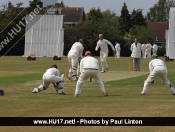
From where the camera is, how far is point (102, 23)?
91625 mm

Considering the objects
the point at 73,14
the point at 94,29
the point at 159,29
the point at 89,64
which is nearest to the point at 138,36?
the point at 94,29

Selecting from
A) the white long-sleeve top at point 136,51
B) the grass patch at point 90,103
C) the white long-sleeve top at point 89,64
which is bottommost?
the grass patch at point 90,103

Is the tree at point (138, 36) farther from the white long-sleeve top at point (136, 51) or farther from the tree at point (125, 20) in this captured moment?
the white long-sleeve top at point (136, 51)

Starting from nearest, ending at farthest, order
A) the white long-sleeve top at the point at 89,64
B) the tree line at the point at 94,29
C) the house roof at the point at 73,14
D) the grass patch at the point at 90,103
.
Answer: the tree line at the point at 94,29
the grass patch at the point at 90,103
the white long-sleeve top at the point at 89,64
the house roof at the point at 73,14

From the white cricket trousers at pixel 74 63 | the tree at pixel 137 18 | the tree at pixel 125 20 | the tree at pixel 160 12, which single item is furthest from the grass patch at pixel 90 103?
the tree at pixel 160 12

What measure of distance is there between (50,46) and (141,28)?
35.1m

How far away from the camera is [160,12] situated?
158m

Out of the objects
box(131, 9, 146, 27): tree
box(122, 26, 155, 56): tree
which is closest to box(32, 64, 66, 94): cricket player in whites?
box(122, 26, 155, 56): tree

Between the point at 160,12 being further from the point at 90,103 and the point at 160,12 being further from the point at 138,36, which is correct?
the point at 90,103

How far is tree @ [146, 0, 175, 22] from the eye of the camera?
157 m

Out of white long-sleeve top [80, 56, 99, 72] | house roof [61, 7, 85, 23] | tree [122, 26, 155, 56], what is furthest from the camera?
house roof [61, 7, 85, 23]

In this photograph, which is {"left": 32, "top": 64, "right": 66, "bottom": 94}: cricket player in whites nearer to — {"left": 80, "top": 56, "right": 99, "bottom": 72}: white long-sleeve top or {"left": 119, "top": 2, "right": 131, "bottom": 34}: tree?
{"left": 80, "top": 56, "right": 99, "bottom": 72}: white long-sleeve top

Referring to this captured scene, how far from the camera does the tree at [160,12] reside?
157125 millimetres
